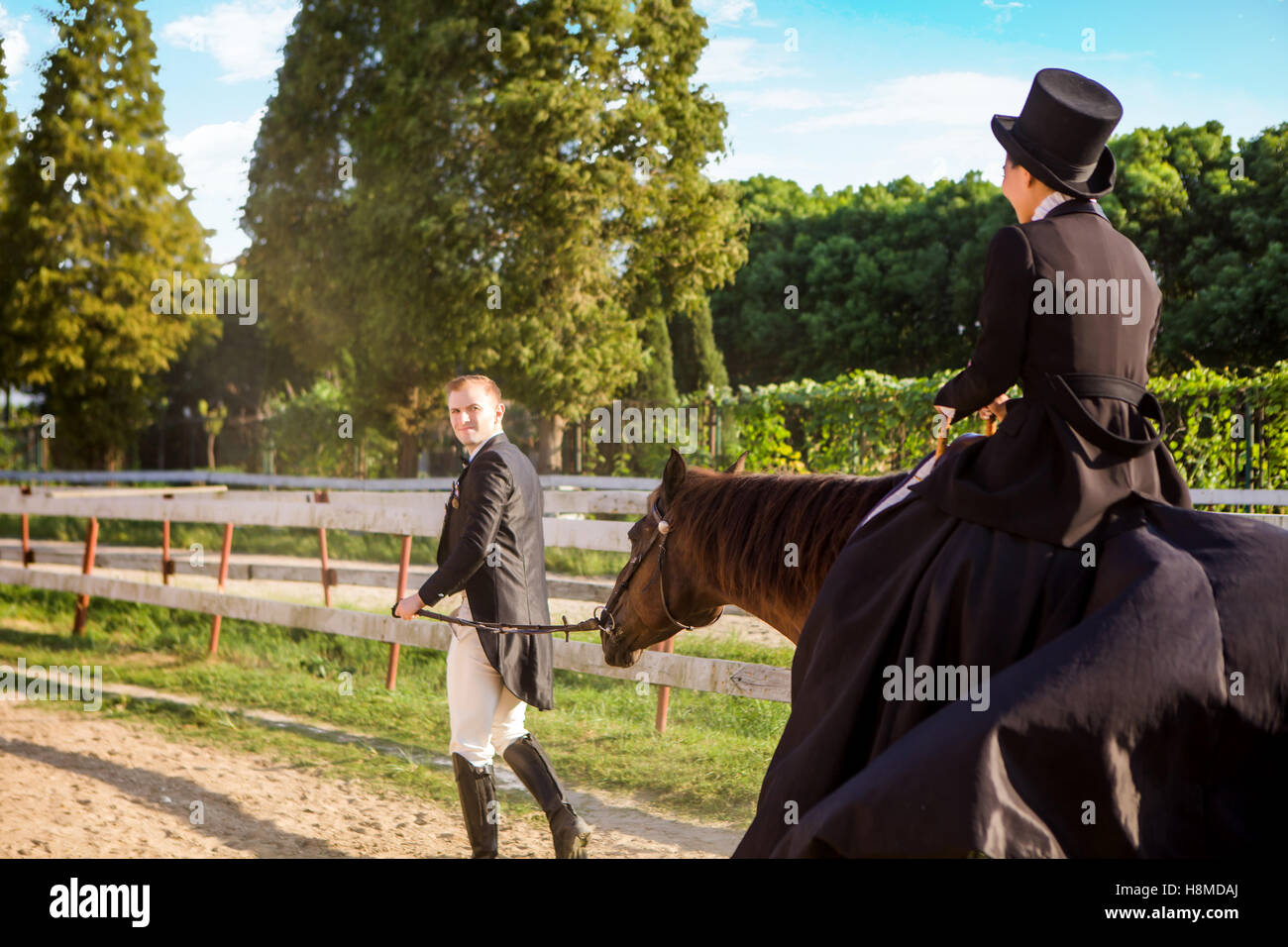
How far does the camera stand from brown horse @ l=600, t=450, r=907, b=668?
3.25 meters

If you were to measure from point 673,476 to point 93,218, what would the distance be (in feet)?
82.7

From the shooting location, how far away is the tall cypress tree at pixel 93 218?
24.1m

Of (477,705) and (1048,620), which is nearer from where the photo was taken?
(1048,620)

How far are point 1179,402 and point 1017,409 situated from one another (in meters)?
9.43

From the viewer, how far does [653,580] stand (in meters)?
3.94

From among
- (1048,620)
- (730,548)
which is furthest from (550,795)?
(1048,620)

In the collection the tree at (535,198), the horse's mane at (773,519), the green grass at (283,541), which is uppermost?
the tree at (535,198)

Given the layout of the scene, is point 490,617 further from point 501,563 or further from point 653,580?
point 653,580

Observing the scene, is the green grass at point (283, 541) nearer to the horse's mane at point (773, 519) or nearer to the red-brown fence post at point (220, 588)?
the red-brown fence post at point (220, 588)

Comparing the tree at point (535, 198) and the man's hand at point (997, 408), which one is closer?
the man's hand at point (997, 408)

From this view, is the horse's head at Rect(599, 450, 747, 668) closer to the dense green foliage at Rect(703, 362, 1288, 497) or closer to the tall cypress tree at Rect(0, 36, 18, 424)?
the dense green foliage at Rect(703, 362, 1288, 497)

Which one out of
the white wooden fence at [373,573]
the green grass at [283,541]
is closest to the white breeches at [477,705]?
the white wooden fence at [373,573]

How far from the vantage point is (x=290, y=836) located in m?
4.96

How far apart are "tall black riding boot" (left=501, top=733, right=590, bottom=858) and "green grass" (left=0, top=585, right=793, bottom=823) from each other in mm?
1070
